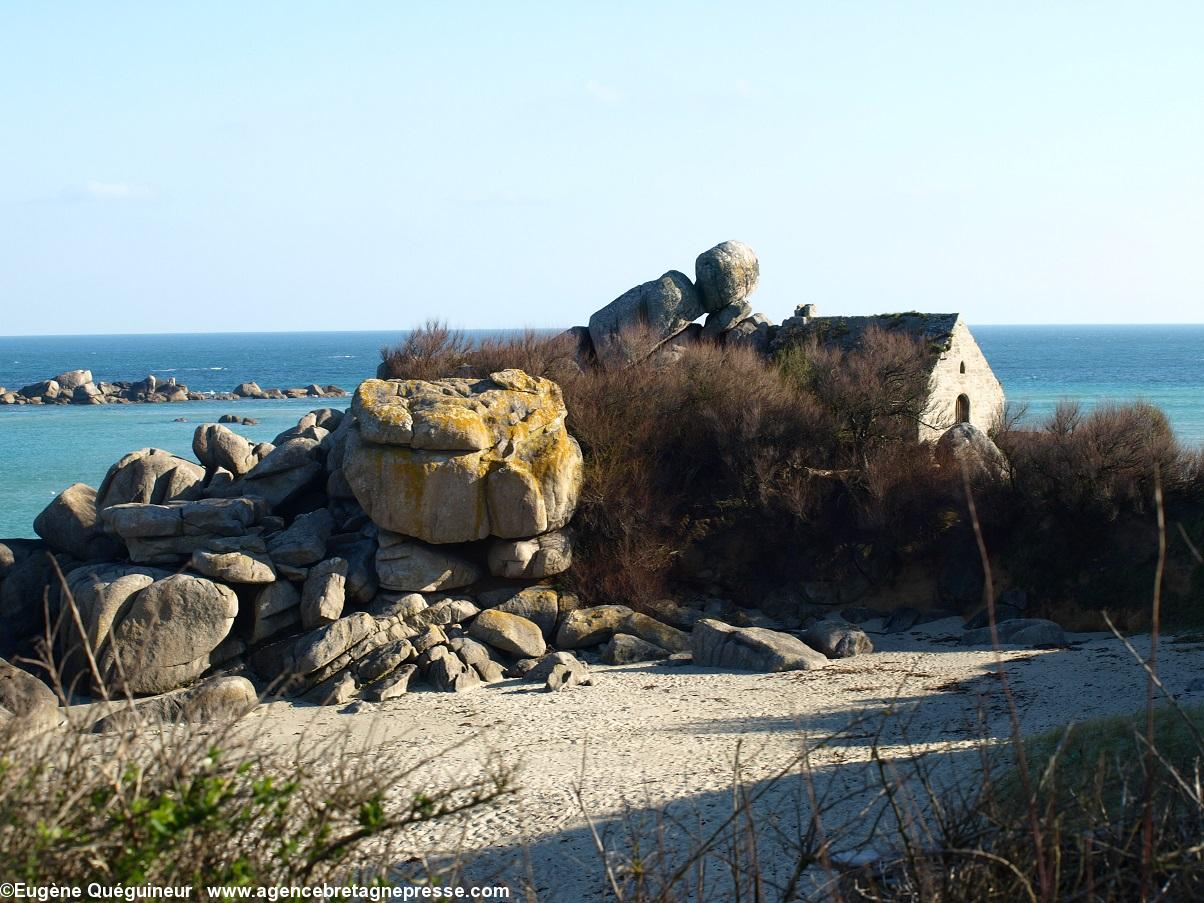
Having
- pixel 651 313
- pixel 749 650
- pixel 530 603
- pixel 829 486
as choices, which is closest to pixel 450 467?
pixel 530 603

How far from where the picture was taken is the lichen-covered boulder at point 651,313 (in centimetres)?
2666

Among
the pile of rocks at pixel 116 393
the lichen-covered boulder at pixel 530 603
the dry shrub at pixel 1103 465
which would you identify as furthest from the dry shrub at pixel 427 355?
the pile of rocks at pixel 116 393

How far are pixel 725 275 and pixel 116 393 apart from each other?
59547mm

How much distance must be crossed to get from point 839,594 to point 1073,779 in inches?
460

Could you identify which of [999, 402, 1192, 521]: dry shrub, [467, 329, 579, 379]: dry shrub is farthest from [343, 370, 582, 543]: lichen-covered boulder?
[999, 402, 1192, 521]: dry shrub

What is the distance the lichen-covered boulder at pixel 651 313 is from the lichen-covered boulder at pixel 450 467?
6362 mm

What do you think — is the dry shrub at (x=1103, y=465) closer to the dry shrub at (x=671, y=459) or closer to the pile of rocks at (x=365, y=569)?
the dry shrub at (x=671, y=459)

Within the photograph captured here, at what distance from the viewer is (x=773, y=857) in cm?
955

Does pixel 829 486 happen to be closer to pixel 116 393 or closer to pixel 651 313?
pixel 651 313

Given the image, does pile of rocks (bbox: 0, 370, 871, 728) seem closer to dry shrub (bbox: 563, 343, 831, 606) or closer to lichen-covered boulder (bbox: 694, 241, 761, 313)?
dry shrub (bbox: 563, 343, 831, 606)

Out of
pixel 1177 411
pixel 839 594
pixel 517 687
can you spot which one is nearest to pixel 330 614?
pixel 517 687

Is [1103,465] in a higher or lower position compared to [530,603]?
higher

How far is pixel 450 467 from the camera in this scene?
64.2 ft

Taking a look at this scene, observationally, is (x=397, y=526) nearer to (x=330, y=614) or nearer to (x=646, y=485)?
(x=330, y=614)
